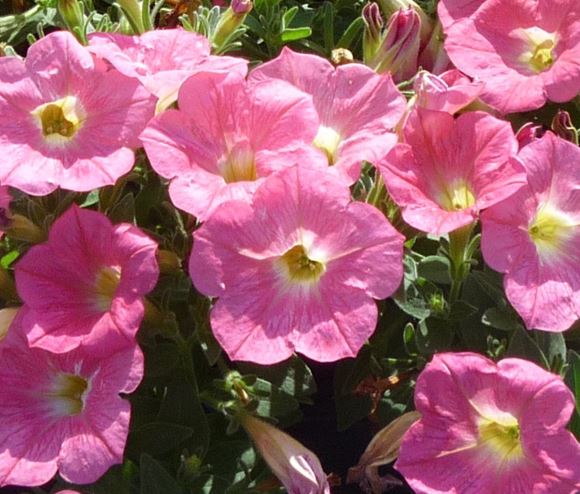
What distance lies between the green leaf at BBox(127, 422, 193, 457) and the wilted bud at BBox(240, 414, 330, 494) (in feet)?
0.24

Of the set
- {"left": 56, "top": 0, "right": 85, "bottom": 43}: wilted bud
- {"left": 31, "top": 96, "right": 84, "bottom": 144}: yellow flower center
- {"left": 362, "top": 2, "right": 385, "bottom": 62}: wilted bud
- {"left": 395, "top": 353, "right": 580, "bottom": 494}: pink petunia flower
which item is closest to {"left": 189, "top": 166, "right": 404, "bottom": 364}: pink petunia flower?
{"left": 395, "top": 353, "right": 580, "bottom": 494}: pink petunia flower

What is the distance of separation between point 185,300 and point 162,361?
8cm

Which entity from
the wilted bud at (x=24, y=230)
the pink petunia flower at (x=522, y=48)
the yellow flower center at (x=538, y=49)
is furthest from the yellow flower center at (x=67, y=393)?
the yellow flower center at (x=538, y=49)

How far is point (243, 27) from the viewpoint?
4.70ft

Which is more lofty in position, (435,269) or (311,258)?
(311,258)

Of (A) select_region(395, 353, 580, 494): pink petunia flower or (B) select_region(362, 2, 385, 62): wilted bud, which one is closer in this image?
(A) select_region(395, 353, 580, 494): pink petunia flower

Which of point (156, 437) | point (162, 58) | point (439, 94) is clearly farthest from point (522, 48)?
point (156, 437)

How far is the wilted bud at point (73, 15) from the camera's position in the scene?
1.29 meters

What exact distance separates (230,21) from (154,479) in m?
0.60

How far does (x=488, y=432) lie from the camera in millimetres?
1035

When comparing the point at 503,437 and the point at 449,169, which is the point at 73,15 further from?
the point at 503,437

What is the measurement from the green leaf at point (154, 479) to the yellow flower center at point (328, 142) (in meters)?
0.39

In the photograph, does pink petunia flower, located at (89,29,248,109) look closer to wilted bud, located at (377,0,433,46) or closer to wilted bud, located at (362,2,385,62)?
wilted bud, located at (362,2,385,62)

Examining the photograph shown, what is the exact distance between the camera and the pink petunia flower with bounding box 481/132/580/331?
40.2 inches
